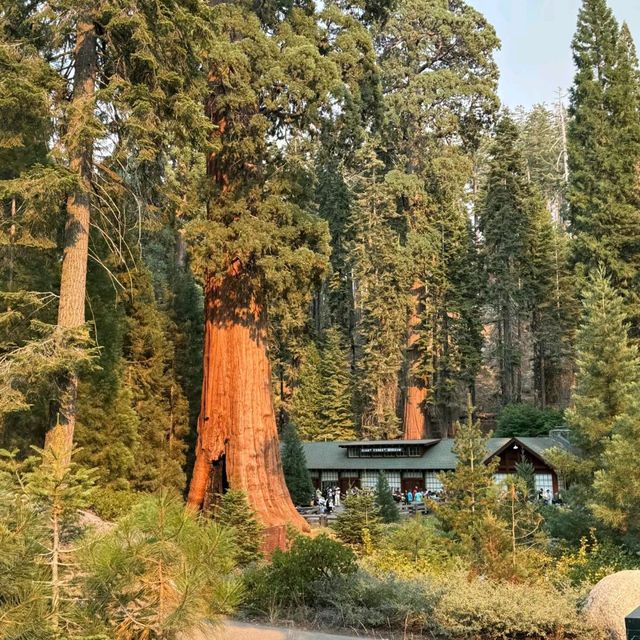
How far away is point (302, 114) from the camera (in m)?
15.2

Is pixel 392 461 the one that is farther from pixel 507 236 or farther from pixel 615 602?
pixel 615 602

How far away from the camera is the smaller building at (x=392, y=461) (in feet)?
102

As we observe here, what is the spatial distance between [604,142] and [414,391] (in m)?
17.5

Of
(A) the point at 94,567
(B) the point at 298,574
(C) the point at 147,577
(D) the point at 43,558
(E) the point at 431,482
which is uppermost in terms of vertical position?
(D) the point at 43,558

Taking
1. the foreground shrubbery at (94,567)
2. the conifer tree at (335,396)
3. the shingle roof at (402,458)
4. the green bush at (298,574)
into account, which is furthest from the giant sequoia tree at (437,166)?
the foreground shrubbery at (94,567)

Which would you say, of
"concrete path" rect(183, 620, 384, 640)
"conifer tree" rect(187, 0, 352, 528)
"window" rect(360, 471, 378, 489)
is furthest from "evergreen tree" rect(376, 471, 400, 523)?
"concrete path" rect(183, 620, 384, 640)

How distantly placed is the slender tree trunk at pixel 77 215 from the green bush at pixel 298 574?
374 cm

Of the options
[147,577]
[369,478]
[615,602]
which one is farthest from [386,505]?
[147,577]

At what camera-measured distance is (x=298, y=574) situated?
367 inches

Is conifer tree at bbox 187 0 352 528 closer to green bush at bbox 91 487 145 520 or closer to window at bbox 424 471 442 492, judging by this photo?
green bush at bbox 91 487 145 520

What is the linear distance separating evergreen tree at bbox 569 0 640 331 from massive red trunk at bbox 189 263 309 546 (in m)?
20.8

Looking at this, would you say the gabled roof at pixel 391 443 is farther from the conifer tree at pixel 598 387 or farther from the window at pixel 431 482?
the conifer tree at pixel 598 387

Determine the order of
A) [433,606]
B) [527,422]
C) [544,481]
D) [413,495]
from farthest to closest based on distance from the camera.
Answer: [527,422] < [413,495] < [544,481] < [433,606]

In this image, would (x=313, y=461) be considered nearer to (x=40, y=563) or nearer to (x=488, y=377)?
(x=488, y=377)
